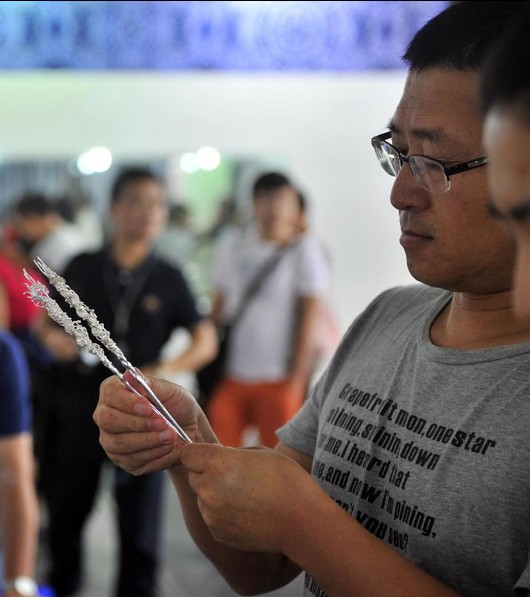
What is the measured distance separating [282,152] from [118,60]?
116 centimetres

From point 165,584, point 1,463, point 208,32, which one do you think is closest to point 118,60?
point 208,32

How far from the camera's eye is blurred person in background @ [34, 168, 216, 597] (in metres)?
3.55

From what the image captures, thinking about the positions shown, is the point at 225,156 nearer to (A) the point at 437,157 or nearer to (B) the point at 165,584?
(B) the point at 165,584

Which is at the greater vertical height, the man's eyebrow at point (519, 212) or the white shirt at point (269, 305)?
the man's eyebrow at point (519, 212)

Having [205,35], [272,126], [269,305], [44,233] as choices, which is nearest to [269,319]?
[269,305]

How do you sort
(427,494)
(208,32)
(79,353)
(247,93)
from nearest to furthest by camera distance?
(427,494) → (79,353) → (208,32) → (247,93)

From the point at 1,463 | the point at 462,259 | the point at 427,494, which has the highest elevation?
the point at 462,259

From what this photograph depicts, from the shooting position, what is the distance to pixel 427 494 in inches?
42.9

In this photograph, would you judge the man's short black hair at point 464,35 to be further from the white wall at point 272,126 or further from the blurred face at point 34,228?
the blurred face at point 34,228

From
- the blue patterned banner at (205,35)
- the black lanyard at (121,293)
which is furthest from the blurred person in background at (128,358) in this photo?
the blue patterned banner at (205,35)

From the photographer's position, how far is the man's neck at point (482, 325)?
3.77 ft

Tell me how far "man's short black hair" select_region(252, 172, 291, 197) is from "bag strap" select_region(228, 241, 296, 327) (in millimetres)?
325

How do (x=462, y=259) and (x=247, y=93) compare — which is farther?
(x=247, y=93)

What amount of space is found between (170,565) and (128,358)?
134 centimetres
